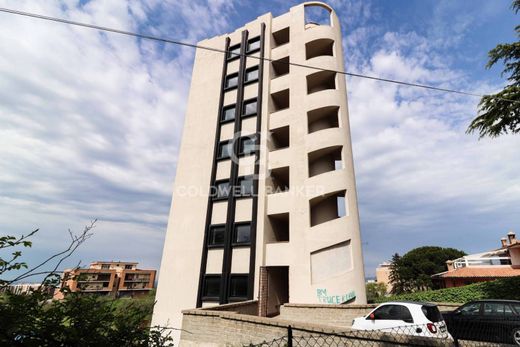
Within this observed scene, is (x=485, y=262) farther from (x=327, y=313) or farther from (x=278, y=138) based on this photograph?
(x=327, y=313)

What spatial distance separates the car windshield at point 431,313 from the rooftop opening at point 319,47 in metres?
20.1

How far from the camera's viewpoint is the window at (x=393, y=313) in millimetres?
8438

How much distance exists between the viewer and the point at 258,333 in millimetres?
8398

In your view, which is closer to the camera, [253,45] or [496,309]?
[496,309]

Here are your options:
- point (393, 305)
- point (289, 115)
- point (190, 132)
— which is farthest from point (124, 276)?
point (393, 305)

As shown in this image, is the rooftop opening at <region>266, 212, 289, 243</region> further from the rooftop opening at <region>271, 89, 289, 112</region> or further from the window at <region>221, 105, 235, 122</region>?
the window at <region>221, 105, 235, 122</region>

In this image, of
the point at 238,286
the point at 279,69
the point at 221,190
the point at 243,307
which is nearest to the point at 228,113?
the point at 279,69

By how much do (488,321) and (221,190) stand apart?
15992 mm

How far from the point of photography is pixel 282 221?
65.8 ft

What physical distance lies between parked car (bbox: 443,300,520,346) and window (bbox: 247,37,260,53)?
22577 mm

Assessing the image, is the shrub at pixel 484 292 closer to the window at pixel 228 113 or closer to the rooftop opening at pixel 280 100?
the rooftop opening at pixel 280 100

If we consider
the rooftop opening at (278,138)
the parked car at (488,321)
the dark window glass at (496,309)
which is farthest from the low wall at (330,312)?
the rooftop opening at (278,138)

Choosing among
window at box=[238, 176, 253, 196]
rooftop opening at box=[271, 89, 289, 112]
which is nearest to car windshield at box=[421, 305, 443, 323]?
window at box=[238, 176, 253, 196]

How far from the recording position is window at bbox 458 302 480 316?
9492 mm
